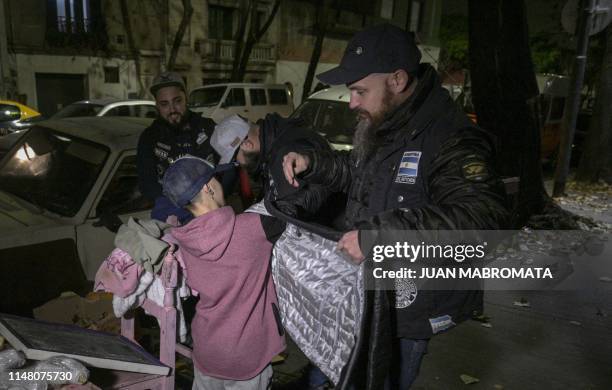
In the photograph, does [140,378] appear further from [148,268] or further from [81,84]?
[81,84]

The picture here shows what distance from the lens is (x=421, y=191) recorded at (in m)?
1.92

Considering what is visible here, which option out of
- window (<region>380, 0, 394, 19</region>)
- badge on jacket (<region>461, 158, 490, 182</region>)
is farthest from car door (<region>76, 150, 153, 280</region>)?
window (<region>380, 0, 394, 19</region>)

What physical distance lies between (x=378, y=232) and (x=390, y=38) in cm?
90

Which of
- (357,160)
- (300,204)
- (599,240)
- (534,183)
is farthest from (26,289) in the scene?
(599,240)

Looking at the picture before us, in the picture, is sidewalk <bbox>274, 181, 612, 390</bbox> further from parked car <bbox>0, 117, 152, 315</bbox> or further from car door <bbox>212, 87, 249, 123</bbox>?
car door <bbox>212, 87, 249, 123</bbox>

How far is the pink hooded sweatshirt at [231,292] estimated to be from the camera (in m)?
2.15

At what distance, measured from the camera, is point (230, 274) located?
2234 millimetres

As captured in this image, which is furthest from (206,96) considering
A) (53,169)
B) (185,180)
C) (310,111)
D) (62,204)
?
(185,180)

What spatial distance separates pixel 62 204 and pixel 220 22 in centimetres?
2302

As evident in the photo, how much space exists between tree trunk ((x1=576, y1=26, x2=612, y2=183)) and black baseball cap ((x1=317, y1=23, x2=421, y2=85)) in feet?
31.6

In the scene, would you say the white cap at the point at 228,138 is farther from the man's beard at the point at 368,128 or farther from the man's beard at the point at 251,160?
the man's beard at the point at 368,128

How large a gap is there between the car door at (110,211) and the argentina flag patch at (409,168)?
8.65ft

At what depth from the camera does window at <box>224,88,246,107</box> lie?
15.0 meters

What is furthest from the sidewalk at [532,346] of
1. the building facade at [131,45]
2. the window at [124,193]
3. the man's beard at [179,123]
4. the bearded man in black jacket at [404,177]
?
the building facade at [131,45]
